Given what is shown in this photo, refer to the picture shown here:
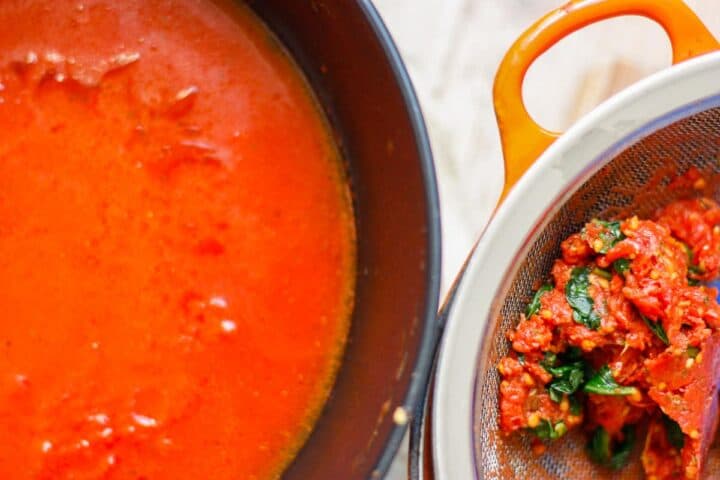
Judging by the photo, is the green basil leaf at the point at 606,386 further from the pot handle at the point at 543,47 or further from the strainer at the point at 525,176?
the pot handle at the point at 543,47

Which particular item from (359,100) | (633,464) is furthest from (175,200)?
(633,464)

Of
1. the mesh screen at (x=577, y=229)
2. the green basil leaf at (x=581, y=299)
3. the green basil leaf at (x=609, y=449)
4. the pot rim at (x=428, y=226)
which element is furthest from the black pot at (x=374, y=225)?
the green basil leaf at (x=609, y=449)

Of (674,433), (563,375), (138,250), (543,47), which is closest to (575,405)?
(563,375)

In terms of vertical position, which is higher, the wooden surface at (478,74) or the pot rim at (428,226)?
the wooden surface at (478,74)

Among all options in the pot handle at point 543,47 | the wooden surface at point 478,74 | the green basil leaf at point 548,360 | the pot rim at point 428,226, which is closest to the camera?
the pot rim at point 428,226

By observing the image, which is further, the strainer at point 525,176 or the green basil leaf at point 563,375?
the green basil leaf at point 563,375

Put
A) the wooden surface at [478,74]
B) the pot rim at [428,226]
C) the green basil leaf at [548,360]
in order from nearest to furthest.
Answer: the pot rim at [428,226] → the green basil leaf at [548,360] → the wooden surface at [478,74]

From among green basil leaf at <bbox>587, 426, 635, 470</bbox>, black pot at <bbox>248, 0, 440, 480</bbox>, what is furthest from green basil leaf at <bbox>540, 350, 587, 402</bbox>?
A: black pot at <bbox>248, 0, 440, 480</bbox>

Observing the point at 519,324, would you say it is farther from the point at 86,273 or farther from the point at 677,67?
the point at 86,273
